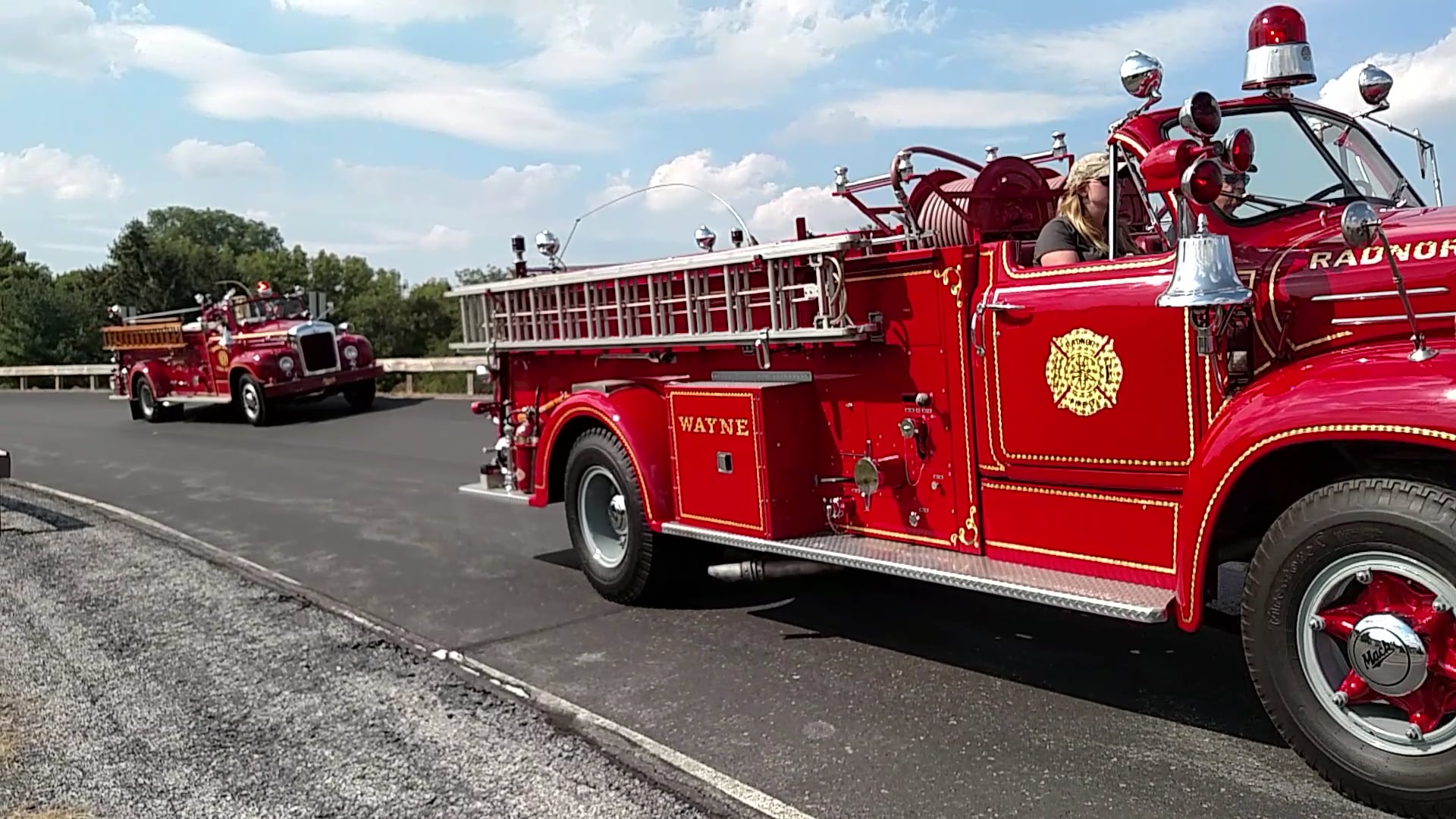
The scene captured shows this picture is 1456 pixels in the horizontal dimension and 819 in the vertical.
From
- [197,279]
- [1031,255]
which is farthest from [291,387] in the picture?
[197,279]

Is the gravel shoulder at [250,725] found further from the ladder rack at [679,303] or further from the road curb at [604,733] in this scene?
the ladder rack at [679,303]

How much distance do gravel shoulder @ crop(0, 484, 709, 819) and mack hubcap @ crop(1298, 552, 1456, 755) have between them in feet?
6.15

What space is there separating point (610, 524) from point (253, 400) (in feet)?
46.5

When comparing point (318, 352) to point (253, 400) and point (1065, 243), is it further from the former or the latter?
point (1065, 243)

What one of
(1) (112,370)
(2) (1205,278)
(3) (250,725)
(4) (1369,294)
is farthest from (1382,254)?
(1) (112,370)

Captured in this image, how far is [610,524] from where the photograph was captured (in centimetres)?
655

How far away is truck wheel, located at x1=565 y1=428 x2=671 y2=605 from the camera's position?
614cm

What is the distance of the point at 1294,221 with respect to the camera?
13.6 ft

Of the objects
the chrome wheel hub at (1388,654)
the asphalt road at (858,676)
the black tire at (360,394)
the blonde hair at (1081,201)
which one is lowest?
the asphalt road at (858,676)

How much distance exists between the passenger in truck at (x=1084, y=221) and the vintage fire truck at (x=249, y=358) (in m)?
16.3

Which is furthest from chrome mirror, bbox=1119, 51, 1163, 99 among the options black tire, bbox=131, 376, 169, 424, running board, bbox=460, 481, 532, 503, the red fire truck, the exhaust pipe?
black tire, bbox=131, 376, 169, 424

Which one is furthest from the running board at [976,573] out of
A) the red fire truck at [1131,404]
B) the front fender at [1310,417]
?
the front fender at [1310,417]

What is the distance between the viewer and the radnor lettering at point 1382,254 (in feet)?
11.5

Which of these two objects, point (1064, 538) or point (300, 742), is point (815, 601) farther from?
point (300, 742)
